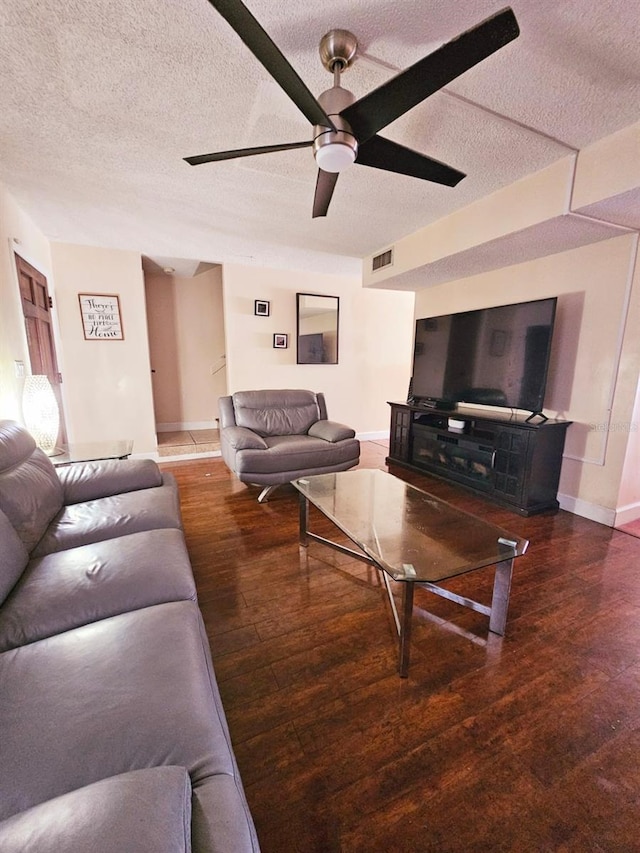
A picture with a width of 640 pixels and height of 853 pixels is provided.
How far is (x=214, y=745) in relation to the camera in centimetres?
69

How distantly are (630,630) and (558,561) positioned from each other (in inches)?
22.2

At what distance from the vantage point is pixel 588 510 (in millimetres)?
2773

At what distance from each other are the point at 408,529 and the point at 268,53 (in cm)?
186

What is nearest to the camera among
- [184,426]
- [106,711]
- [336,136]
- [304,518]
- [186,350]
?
[106,711]

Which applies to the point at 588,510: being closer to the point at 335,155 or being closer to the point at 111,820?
the point at 335,155

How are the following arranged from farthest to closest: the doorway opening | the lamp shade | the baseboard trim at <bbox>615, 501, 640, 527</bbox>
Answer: the doorway opening
the baseboard trim at <bbox>615, 501, 640, 527</bbox>
the lamp shade

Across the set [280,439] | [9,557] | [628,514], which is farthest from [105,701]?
[628,514]

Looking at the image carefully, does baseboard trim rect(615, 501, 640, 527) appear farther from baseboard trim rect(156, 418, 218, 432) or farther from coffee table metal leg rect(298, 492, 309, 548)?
baseboard trim rect(156, 418, 218, 432)

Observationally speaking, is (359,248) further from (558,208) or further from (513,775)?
(513,775)

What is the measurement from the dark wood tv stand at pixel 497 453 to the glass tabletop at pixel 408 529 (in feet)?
3.70

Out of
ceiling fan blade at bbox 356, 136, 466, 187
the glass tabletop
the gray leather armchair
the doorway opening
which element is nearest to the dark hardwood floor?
the glass tabletop

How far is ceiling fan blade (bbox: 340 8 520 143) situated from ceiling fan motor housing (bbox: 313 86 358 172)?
1.4 inches

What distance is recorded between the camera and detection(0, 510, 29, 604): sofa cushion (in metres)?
1.11

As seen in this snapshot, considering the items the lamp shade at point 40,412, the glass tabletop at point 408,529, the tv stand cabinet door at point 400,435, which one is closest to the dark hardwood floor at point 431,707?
the glass tabletop at point 408,529
